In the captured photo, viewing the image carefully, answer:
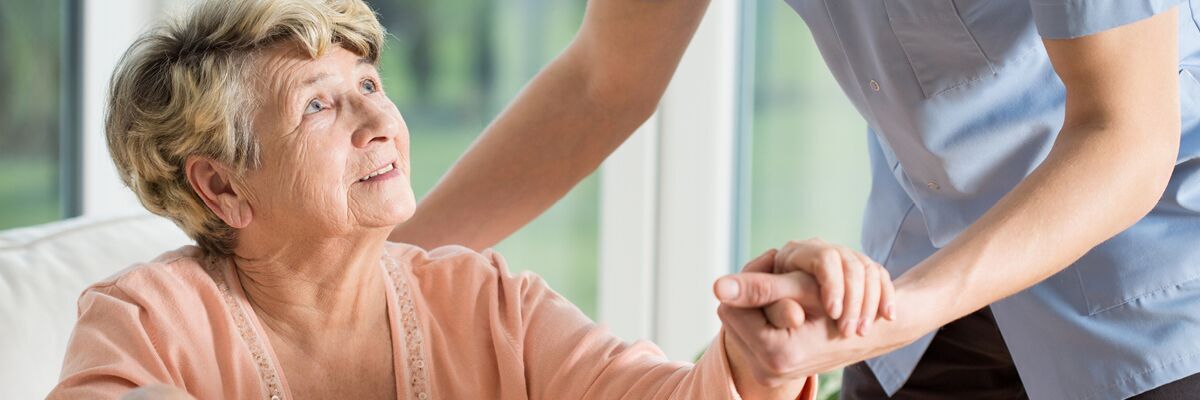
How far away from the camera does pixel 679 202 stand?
11.1 feet

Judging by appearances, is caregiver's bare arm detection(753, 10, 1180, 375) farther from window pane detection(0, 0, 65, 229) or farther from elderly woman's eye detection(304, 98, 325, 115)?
window pane detection(0, 0, 65, 229)

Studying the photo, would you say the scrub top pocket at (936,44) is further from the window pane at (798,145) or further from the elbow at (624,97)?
the window pane at (798,145)

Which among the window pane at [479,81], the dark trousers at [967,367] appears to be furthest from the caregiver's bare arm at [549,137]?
the window pane at [479,81]

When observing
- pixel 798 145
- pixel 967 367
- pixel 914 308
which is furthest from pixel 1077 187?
pixel 798 145

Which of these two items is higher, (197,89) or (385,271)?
(197,89)

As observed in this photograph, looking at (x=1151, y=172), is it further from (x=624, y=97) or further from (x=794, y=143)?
(x=794, y=143)

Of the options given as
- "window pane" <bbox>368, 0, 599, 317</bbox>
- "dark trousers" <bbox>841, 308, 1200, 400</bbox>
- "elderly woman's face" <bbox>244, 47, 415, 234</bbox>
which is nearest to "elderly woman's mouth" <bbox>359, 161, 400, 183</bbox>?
"elderly woman's face" <bbox>244, 47, 415, 234</bbox>

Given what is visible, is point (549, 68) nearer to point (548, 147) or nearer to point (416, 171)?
point (548, 147)

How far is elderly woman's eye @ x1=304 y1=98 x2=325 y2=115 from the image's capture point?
1553 mm

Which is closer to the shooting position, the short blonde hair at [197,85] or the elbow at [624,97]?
the short blonde hair at [197,85]

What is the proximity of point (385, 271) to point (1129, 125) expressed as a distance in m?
0.88

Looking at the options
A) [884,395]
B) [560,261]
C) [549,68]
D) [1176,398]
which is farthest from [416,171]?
[1176,398]

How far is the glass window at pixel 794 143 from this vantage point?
3.31 m

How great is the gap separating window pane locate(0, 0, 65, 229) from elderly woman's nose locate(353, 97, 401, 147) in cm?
225
